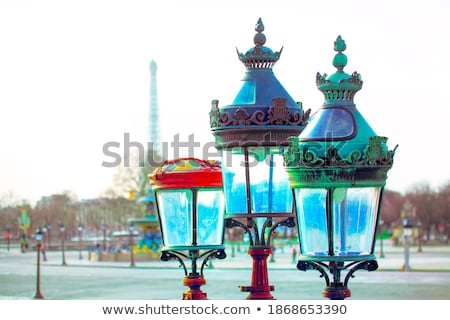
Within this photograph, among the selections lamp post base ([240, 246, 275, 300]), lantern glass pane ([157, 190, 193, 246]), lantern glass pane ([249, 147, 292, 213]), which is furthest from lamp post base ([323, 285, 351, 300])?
lantern glass pane ([157, 190, 193, 246])

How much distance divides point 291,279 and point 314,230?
38.7 m

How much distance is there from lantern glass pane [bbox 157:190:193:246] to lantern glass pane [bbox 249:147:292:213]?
2.56ft

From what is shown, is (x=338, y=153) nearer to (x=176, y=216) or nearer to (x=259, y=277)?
(x=259, y=277)

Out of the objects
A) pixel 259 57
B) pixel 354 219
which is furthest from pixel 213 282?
pixel 354 219

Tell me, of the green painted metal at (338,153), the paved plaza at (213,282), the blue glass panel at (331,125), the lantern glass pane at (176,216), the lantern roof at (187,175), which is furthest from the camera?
the paved plaza at (213,282)

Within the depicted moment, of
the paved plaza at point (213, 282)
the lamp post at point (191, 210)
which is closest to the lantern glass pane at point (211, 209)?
the lamp post at point (191, 210)

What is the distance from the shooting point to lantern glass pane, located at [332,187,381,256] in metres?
5.80

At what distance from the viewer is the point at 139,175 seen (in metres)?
87.6

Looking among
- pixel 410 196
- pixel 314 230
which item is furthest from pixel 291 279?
pixel 410 196

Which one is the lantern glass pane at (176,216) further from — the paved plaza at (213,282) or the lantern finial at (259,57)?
the paved plaza at (213,282)

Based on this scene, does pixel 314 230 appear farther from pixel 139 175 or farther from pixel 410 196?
pixel 410 196

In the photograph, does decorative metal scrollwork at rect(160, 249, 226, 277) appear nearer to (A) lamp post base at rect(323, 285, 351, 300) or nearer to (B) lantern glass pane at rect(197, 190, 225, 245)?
(B) lantern glass pane at rect(197, 190, 225, 245)

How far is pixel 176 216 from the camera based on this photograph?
344 inches

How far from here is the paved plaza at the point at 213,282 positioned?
35431 mm
